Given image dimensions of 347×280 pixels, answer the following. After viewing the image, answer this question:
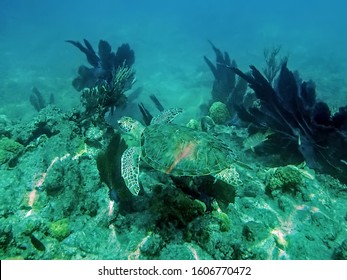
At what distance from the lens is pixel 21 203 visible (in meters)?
3.46

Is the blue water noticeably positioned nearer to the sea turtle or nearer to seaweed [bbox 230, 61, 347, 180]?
seaweed [bbox 230, 61, 347, 180]

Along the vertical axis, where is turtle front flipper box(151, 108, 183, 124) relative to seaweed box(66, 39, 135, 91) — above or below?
below

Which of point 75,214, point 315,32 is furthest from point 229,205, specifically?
point 315,32

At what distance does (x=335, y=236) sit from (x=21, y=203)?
385 centimetres

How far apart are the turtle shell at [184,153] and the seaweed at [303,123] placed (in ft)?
5.35

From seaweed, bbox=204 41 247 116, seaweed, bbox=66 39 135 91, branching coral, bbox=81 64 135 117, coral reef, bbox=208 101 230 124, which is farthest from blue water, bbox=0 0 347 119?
branching coral, bbox=81 64 135 117

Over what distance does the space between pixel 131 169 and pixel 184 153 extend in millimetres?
655

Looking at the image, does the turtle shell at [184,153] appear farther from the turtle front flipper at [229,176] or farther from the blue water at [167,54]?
the blue water at [167,54]

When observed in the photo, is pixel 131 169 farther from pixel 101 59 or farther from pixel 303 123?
pixel 101 59

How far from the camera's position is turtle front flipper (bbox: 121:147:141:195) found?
3.06 meters

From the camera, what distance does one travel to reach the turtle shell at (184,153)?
10.2ft

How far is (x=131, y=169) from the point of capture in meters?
3.23

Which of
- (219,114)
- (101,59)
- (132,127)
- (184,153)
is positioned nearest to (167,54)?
(101,59)

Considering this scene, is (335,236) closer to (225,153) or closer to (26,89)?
(225,153)
